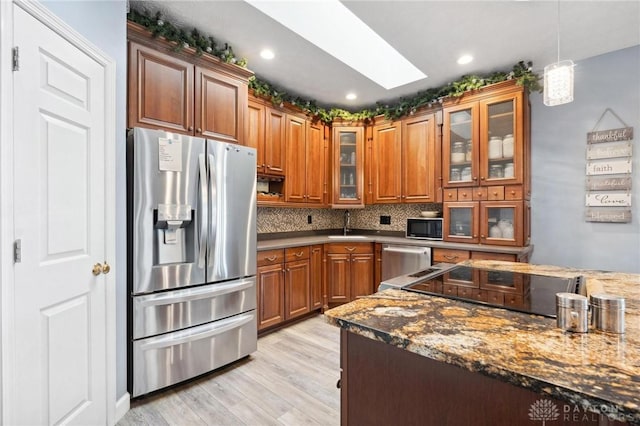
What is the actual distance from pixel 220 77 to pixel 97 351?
2.19 meters

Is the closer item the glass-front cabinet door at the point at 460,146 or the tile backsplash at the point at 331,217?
the glass-front cabinet door at the point at 460,146

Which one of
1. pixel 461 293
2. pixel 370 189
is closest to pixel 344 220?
pixel 370 189

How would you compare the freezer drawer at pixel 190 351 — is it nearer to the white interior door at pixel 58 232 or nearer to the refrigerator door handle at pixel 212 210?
the white interior door at pixel 58 232

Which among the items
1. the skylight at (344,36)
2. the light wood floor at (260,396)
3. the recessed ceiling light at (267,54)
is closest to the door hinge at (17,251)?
the light wood floor at (260,396)

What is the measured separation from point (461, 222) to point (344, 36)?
2.29 metres

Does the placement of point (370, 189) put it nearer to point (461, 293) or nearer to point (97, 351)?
point (461, 293)

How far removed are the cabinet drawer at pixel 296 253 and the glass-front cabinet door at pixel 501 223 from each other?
1.90 metres

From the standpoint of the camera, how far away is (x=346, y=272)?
12.0 feet

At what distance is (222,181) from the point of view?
7.52 ft

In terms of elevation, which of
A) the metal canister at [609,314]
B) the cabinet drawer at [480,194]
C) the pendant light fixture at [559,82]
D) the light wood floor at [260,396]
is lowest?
the light wood floor at [260,396]

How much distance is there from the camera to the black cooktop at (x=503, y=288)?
1.05 m

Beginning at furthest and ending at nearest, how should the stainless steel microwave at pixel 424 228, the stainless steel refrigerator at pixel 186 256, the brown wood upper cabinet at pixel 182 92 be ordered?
the stainless steel microwave at pixel 424 228, the brown wood upper cabinet at pixel 182 92, the stainless steel refrigerator at pixel 186 256

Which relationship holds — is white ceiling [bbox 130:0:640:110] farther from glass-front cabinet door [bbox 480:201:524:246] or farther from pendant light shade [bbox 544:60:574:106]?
glass-front cabinet door [bbox 480:201:524:246]

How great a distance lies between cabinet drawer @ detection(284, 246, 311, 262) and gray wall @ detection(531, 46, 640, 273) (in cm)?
251
